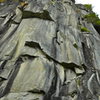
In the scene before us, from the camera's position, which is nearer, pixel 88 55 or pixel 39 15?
pixel 88 55

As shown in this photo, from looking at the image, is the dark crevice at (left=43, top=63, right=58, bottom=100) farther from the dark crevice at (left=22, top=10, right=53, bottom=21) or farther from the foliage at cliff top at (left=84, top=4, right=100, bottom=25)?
the foliage at cliff top at (left=84, top=4, right=100, bottom=25)

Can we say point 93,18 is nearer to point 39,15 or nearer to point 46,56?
point 39,15

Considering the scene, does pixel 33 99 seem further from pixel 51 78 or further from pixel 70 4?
pixel 70 4

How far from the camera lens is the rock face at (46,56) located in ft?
51.0

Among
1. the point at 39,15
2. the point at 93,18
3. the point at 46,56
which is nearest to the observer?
the point at 46,56

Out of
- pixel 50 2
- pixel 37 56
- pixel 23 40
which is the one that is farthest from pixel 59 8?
pixel 37 56

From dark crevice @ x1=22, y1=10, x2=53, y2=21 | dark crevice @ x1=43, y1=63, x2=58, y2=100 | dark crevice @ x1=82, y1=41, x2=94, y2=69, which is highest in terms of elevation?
dark crevice @ x1=22, y1=10, x2=53, y2=21

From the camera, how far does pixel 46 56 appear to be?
1797 cm

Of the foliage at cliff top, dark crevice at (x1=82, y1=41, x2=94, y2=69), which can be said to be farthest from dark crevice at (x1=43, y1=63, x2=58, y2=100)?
the foliage at cliff top

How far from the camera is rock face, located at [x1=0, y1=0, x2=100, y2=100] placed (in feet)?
51.0

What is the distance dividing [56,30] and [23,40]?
3940 mm

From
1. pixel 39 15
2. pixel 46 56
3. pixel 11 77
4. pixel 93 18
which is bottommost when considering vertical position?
pixel 11 77

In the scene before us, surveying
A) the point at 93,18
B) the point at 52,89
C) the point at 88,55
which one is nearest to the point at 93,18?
the point at 93,18

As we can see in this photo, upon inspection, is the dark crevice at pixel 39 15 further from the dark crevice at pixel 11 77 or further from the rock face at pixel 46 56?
the dark crevice at pixel 11 77
